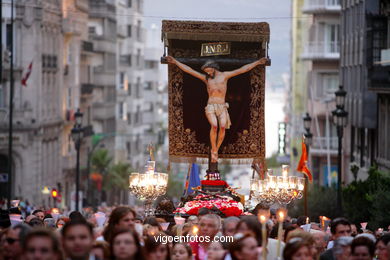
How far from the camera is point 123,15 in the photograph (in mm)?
102312

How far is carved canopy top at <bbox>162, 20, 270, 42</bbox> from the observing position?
94.4ft

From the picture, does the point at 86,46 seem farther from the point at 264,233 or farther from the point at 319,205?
the point at 264,233

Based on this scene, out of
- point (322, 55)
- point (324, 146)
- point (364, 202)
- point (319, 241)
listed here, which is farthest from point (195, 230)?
point (322, 55)

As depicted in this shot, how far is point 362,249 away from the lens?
1666 centimetres

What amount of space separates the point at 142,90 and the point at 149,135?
4373mm

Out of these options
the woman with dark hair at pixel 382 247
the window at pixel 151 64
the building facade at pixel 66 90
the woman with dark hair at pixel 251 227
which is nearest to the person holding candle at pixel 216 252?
the woman with dark hair at pixel 251 227

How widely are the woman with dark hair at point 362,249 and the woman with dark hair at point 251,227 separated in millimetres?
1092

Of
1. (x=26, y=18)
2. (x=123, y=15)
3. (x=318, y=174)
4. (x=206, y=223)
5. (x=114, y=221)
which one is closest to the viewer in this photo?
(x=114, y=221)

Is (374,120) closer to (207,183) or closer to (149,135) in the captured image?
(207,183)

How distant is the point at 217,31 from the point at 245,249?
46.4ft

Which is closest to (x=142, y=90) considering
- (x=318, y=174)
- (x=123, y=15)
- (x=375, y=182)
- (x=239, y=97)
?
(x=123, y=15)

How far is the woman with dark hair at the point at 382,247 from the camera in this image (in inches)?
721

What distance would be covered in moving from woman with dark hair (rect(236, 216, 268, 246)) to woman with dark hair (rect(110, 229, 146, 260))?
1.81 m

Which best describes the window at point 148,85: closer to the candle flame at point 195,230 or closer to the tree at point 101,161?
the tree at point 101,161
